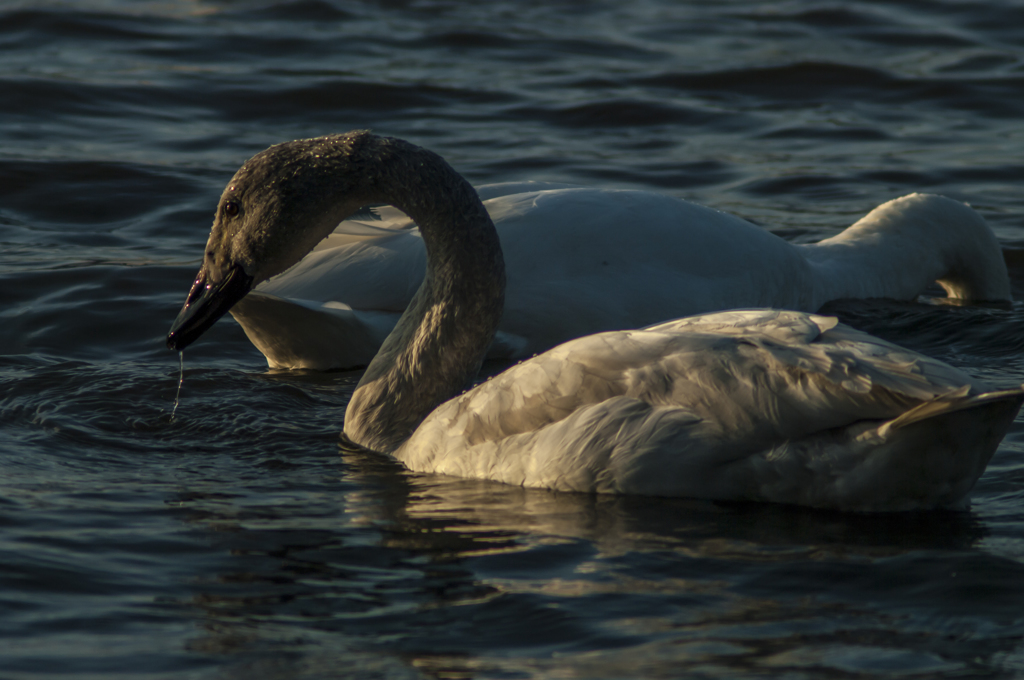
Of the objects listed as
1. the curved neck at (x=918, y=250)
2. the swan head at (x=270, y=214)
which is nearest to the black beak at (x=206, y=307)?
the swan head at (x=270, y=214)

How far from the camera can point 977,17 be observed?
1438 centimetres

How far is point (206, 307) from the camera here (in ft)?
16.0

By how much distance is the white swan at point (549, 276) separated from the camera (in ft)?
19.1

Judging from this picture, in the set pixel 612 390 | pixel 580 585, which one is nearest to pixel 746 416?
pixel 612 390

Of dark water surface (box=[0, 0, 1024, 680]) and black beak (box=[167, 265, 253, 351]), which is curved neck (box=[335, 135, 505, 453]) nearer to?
dark water surface (box=[0, 0, 1024, 680])

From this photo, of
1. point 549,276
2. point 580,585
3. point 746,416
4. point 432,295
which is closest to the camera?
point 580,585

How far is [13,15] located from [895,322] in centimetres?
926

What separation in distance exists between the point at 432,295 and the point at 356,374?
1207 millimetres

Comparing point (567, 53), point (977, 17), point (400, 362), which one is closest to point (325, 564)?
point (400, 362)

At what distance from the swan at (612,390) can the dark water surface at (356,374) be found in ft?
0.43

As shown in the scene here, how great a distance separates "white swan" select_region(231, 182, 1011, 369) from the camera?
5.81m

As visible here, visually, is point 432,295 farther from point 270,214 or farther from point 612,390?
point 612,390

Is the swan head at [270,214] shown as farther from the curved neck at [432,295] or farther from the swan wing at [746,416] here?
the swan wing at [746,416]

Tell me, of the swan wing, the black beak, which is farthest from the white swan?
the swan wing
